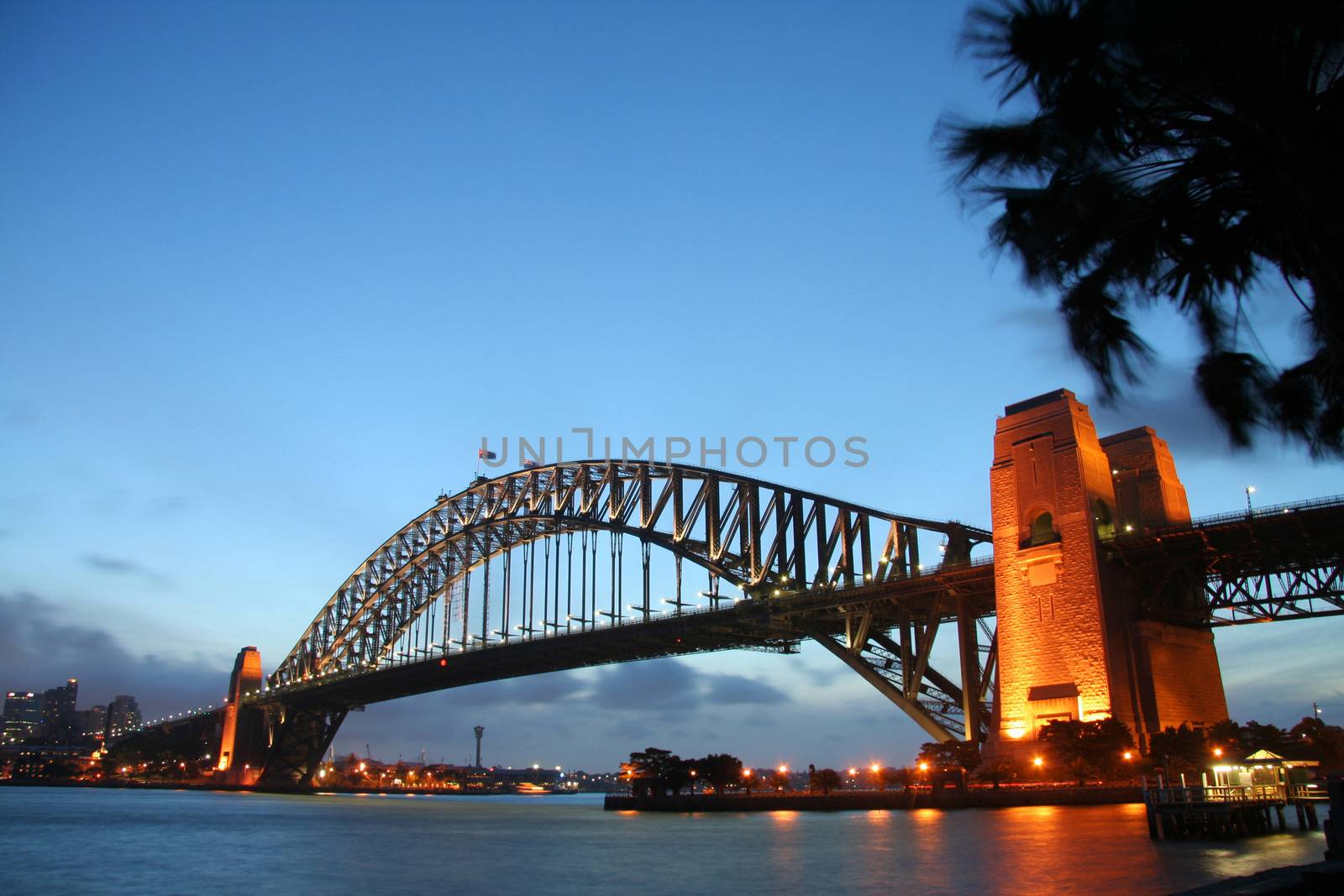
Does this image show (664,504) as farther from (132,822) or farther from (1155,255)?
(1155,255)

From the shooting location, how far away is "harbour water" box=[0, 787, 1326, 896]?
22875mm

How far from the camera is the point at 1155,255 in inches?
332

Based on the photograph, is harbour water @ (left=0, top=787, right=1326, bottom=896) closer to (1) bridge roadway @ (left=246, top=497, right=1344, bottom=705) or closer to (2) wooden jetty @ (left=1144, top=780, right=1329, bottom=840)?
(2) wooden jetty @ (left=1144, top=780, right=1329, bottom=840)

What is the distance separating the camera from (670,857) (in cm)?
3300

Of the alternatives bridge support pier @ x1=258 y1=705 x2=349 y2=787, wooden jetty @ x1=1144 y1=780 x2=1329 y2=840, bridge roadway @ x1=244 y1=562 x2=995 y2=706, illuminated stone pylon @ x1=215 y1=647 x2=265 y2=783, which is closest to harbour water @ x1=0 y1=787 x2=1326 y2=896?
wooden jetty @ x1=1144 y1=780 x2=1329 y2=840

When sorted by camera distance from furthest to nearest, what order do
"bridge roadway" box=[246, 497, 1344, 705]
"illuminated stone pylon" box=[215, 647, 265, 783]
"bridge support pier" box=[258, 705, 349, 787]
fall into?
"illuminated stone pylon" box=[215, 647, 265, 783] → "bridge support pier" box=[258, 705, 349, 787] → "bridge roadway" box=[246, 497, 1344, 705]

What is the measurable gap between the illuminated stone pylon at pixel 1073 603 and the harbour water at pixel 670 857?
13.3 feet

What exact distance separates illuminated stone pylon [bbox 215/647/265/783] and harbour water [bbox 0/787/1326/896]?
2477 inches

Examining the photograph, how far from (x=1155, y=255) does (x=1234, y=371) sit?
1.19 metres

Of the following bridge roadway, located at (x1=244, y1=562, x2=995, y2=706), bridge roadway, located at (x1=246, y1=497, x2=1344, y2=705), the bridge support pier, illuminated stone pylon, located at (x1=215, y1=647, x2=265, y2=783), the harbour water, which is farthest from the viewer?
illuminated stone pylon, located at (x1=215, y1=647, x2=265, y2=783)

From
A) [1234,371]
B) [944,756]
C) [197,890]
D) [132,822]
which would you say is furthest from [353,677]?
[1234,371]

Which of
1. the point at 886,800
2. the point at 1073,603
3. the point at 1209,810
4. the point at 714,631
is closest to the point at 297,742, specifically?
the point at 714,631

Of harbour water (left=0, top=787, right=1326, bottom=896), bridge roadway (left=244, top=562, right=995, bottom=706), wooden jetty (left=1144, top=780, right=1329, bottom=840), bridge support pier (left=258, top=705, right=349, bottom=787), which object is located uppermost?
bridge roadway (left=244, top=562, right=995, bottom=706)

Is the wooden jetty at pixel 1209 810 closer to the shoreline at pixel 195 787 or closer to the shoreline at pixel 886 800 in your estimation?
the shoreline at pixel 886 800
